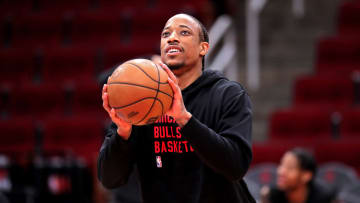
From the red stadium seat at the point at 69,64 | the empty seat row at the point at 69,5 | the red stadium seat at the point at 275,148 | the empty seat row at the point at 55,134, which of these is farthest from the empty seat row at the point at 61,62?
the red stadium seat at the point at 275,148

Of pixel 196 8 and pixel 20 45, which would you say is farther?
pixel 20 45

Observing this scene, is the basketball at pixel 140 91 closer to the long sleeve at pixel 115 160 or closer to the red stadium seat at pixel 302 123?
the long sleeve at pixel 115 160

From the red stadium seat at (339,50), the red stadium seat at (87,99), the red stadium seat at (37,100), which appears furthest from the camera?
the red stadium seat at (37,100)

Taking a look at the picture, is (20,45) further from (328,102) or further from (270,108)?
(328,102)

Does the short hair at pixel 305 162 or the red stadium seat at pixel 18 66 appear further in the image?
the red stadium seat at pixel 18 66

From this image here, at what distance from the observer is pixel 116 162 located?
2279 mm

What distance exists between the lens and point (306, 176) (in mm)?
4930

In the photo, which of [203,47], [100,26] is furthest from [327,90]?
[203,47]

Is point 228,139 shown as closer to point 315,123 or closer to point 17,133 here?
point 315,123

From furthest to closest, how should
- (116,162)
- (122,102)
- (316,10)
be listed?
(316,10), (116,162), (122,102)

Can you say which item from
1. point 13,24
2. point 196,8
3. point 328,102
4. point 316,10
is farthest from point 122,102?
point 13,24

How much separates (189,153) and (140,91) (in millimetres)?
410

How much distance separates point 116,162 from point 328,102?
5946 mm

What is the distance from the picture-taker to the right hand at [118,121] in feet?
6.82
